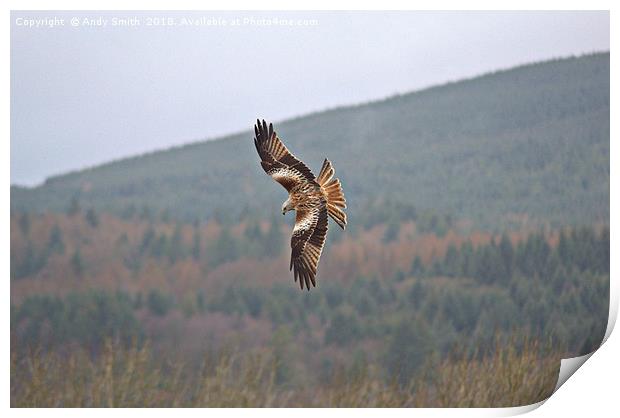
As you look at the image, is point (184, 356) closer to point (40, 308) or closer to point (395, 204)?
point (40, 308)

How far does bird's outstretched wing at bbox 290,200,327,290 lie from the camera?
260 inches

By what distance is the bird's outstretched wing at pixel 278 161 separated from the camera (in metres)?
6.63

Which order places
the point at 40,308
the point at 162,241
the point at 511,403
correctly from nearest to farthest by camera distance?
the point at 511,403, the point at 40,308, the point at 162,241

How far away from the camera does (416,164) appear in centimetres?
916

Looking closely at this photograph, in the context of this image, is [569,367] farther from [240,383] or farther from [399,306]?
[240,383]

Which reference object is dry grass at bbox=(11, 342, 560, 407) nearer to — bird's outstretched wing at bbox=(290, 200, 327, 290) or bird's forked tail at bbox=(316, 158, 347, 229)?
bird's outstretched wing at bbox=(290, 200, 327, 290)

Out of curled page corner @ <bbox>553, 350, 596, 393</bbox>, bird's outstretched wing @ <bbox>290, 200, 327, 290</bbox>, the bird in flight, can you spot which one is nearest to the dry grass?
curled page corner @ <bbox>553, 350, 596, 393</bbox>

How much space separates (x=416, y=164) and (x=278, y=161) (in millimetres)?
2642

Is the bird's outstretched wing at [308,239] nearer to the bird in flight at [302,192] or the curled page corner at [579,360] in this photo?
the bird in flight at [302,192]

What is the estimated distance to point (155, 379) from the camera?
28.0ft

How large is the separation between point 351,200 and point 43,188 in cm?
216

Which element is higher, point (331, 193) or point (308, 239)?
point (331, 193)

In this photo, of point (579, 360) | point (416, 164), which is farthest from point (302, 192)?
point (416, 164)

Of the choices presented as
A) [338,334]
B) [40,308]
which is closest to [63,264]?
[40,308]
